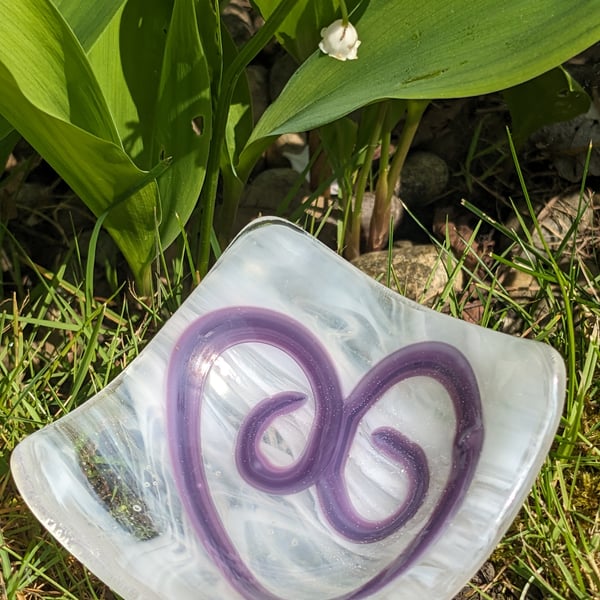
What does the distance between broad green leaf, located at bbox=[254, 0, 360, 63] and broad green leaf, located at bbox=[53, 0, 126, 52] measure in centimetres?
17

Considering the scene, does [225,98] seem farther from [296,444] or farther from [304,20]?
[296,444]

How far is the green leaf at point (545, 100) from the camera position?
101 centimetres

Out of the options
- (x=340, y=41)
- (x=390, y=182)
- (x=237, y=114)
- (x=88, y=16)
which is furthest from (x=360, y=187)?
(x=88, y=16)

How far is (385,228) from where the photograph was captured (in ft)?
3.85

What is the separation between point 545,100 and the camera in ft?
3.46

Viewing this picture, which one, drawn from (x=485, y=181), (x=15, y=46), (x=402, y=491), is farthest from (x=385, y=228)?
(x=15, y=46)

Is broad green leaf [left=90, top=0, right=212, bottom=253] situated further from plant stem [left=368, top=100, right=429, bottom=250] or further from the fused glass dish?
plant stem [left=368, top=100, right=429, bottom=250]

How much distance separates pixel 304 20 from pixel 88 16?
0.78ft

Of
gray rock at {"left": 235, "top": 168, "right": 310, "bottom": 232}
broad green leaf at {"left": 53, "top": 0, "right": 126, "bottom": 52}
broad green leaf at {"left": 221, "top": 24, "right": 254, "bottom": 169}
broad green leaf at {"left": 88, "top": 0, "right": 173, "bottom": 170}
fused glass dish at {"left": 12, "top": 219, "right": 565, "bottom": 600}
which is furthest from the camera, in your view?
gray rock at {"left": 235, "top": 168, "right": 310, "bottom": 232}

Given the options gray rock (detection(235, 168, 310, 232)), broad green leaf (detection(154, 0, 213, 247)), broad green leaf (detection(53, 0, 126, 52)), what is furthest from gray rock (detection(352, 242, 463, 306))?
broad green leaf (detection(53, 0, 126, 52))

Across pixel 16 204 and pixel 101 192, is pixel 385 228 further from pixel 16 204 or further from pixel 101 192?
pixel 16 204

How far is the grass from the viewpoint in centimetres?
84

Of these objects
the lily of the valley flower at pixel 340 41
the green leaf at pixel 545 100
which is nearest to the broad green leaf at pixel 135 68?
the lily of the valley flower at pixel 340 41

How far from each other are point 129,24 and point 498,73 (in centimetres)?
41
